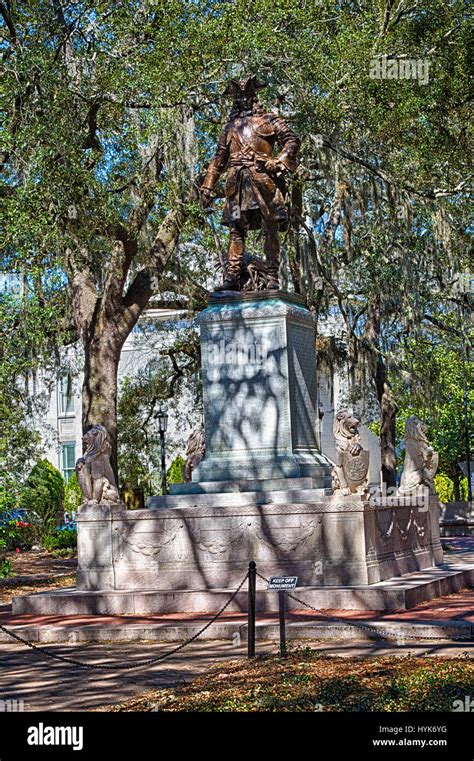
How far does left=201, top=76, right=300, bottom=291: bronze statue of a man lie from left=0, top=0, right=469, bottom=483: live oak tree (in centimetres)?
502

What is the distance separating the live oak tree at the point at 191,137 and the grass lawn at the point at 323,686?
12398 mm

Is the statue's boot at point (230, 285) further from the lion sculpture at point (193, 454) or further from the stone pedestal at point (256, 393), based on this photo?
the lion sculpture at point (193, 454)

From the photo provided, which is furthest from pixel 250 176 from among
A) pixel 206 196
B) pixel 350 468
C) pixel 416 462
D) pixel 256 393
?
pixel 416 462

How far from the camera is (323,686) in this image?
373 inches

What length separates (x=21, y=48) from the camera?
2209cm

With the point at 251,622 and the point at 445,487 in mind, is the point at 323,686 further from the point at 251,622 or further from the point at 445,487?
the point at 445,487

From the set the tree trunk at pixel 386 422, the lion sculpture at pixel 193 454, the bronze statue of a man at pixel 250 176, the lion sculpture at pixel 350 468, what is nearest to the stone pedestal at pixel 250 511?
the lion sculpture at pixel 350 468

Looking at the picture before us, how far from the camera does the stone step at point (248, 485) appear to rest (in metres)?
16.0

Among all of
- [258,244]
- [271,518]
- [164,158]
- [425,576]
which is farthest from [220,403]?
[258,244]

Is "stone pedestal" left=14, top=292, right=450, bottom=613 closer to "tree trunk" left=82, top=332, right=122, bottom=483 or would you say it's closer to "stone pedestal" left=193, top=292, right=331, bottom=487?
"stone pedestal" left=193, top=292, right=331, bottom=487

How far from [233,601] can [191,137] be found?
36.0 ft
